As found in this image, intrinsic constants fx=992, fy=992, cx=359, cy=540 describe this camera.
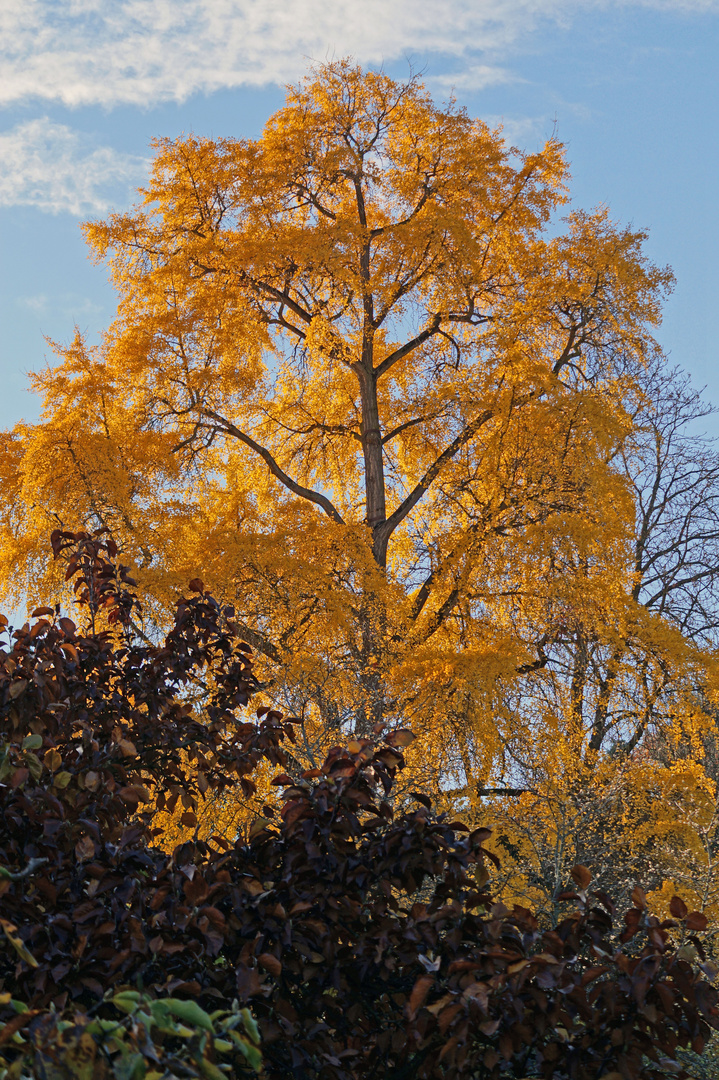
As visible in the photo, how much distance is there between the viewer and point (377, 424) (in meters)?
15.9

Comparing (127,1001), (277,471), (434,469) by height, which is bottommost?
(127,1001)

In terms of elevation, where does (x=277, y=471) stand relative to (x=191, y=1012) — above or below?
above

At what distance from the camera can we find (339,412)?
55.3 feet

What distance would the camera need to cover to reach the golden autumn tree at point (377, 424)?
1231cm

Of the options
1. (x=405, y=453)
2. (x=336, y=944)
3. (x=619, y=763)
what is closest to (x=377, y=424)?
(x=405, y=453)

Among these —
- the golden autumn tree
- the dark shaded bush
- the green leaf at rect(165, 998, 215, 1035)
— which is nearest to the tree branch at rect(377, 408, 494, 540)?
the golden autumn tree

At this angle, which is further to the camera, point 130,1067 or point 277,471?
point 277,471

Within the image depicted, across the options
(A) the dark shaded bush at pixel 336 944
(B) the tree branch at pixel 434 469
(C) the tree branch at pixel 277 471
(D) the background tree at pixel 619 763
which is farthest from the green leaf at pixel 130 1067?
(C) the tree branch at pixel 277 471

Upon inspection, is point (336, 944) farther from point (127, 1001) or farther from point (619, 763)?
point (619, 763)

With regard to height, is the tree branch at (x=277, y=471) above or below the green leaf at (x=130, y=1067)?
above

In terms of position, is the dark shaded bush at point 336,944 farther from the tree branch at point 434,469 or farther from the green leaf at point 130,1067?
the tree branch at point 434,469

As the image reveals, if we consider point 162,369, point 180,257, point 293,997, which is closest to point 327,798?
point 293,997

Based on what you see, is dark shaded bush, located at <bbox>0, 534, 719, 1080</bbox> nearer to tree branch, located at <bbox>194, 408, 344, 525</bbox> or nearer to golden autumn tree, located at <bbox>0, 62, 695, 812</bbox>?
golden autumn tree, located at <bbox>0, 62, 695, 812</bbox>

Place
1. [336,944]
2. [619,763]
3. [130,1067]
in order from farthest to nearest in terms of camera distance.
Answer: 1. [619,763]
2. [336,944]
3. [130,1067]
